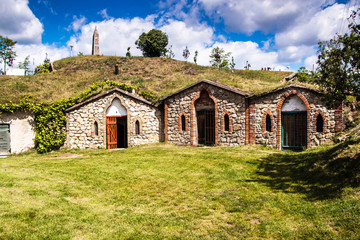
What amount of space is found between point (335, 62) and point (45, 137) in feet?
60.4

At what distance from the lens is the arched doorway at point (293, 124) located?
15.5 metres

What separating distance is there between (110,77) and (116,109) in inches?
579

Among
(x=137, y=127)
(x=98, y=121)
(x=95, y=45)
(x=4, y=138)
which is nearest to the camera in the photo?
(x=4, y=138)

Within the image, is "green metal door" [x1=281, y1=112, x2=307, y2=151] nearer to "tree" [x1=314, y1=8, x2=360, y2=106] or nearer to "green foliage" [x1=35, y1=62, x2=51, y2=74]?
"tree" [x1=314, y1=8, x2=360, y2=106]

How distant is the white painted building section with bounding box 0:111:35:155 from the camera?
17.8m

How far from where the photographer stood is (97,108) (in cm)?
1911

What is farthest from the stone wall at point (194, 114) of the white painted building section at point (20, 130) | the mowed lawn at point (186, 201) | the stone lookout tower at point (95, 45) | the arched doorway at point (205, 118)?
the stone lookout tower at point (95, 45)

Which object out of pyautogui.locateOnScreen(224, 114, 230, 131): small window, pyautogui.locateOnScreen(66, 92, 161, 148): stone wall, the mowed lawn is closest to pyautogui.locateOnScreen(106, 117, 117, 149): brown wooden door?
pyautogui.locateOnScreen(66, 92, 161, 148): stone wall

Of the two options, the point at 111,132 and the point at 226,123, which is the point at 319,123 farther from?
the point at 111,132

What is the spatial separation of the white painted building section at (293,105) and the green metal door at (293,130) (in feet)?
0.83

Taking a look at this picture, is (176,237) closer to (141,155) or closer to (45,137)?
(141,155)

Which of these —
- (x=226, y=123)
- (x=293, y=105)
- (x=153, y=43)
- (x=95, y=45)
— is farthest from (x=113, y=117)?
(x=95, y=45)

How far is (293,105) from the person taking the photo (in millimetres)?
15625

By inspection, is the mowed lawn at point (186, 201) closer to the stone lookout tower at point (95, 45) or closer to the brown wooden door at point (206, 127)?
the brown wooden door at point (206, 127)
